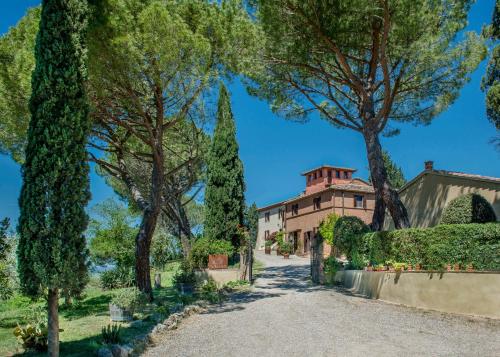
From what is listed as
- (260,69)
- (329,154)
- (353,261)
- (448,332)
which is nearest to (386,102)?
(260,69)

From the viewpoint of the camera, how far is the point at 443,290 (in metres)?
9.95

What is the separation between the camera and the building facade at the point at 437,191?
664 inches

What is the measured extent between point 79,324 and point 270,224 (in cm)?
3649

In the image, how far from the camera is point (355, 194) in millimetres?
34500

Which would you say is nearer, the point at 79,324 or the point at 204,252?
the point at 79,324

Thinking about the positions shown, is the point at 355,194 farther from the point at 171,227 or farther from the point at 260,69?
the point at 260,69

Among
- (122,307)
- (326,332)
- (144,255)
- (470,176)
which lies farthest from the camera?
(470,176)

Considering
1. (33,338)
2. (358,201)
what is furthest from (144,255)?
(358,201)

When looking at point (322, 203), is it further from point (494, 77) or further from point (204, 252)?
point (204, 252)

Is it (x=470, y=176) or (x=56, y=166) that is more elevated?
(x=470, y=176)

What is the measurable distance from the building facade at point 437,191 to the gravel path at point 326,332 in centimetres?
860

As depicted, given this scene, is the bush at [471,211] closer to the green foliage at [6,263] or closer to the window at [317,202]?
the green foliage at [6,263]

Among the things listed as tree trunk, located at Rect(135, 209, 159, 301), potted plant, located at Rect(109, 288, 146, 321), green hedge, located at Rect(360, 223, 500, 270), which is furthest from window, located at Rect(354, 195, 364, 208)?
potted plant, located at Rect(109, 288, 146, 321)

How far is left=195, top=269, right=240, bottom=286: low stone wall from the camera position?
637 inches
